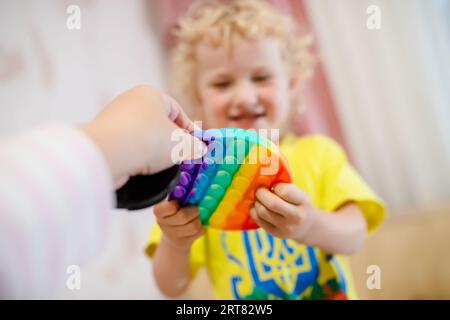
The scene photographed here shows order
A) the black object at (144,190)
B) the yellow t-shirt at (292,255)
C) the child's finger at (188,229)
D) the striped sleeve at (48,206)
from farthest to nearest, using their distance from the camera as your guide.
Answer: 1. the yellow t-shirt at (292,255)
2. the child's finger at (188,229)
3. the black object at (144,190)
4. the striped sleeve at (48,206)

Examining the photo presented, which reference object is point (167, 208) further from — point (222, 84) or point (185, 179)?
point (222, 84)

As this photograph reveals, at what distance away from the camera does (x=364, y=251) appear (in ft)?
2.80

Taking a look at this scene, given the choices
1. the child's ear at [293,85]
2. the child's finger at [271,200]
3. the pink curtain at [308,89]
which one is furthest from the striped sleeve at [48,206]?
the pink curtain at [308,89]

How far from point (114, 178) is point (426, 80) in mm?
914

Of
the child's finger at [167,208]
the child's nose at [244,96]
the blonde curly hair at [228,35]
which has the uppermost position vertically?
the blonde curly hair at [228,35]

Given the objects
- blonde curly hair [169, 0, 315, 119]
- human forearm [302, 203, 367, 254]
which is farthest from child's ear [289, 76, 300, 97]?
human forearm [302, 203, 367, 254]

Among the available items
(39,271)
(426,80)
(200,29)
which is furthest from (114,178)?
(426,80)

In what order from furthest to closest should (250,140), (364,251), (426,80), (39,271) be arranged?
1. (426,80)
2. (364,251)
3. (250,140)
4. (39,271)

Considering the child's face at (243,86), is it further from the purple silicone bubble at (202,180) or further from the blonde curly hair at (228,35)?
the purple silicone bubble at (202,180)

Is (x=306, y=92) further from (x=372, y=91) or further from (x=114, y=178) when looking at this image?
(x=114, y=178)

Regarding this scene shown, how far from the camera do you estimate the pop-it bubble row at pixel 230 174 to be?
362mm

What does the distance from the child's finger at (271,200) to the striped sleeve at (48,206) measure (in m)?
0.16

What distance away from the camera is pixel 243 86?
57 cm

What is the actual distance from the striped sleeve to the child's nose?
33cm
